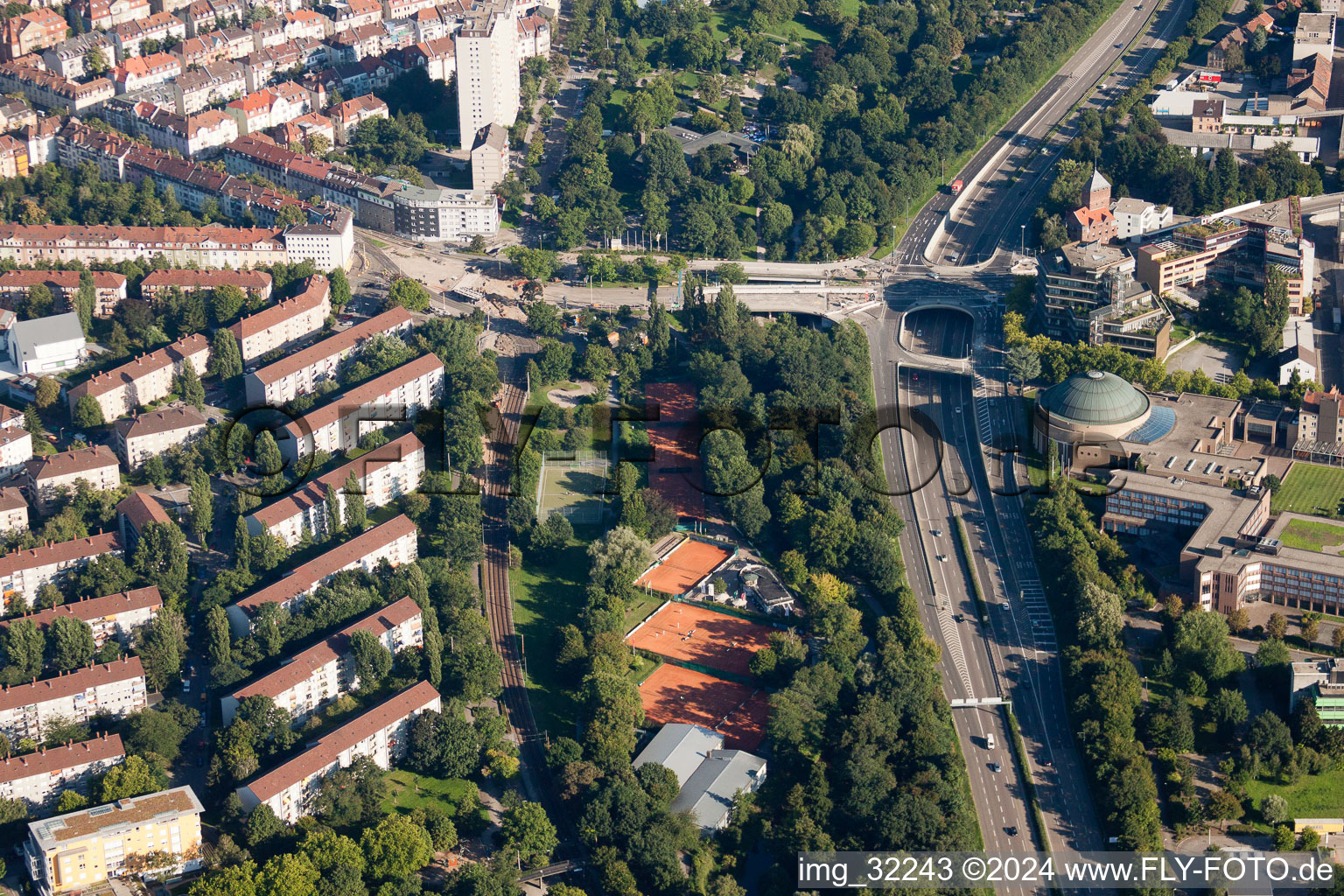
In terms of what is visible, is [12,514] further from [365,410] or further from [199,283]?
[199,283]

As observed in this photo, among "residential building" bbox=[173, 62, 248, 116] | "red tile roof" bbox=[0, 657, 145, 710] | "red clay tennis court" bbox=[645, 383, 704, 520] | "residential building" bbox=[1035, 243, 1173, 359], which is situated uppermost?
"residential building" bbox=[173, 62, 248, 116]

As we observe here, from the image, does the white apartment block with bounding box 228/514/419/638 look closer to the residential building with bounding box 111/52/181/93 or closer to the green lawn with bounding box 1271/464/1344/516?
the green lawn with bounding box 1271/464/1344/516

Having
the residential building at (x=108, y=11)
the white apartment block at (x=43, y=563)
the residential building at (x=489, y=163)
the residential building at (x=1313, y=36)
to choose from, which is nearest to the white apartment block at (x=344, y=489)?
the white apartment block at (x=43, y=563)

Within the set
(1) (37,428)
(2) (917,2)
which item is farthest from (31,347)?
(2) (917,2)

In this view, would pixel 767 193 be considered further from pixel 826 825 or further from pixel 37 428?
pixel 826 825

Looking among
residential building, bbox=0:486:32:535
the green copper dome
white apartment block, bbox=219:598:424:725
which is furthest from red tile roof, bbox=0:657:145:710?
the green copper dome

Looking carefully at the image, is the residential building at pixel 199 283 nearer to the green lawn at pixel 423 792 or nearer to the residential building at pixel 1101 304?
the green lawn at pixel 423 792

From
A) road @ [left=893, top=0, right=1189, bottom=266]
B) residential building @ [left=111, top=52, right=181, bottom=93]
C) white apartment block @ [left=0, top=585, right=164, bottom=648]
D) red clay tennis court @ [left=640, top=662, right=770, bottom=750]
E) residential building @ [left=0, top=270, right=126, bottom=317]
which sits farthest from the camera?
residential building @ [left=111, top=52, right=181, bottom=93]

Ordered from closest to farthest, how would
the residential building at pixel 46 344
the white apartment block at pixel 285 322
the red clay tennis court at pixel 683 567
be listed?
the red clay tennis court at pixel 683 567, the residential building at pixel 46 344, the white apartment block at pixel 285 322
